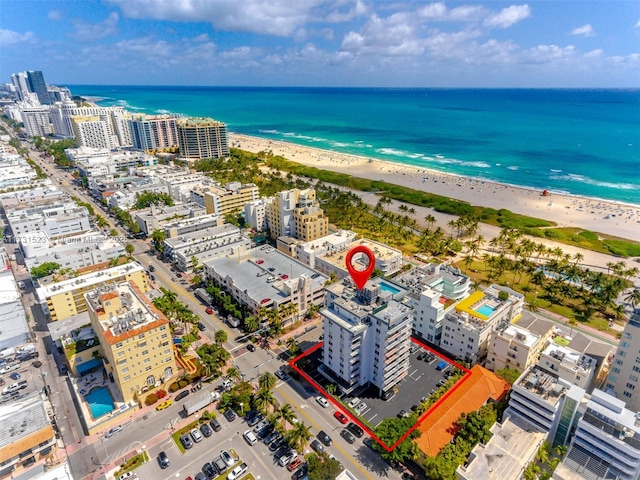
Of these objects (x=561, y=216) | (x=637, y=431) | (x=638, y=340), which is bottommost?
(x=561, y=216)

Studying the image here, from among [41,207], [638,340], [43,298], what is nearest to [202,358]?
[43,298]

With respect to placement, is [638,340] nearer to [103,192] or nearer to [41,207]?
[41,207]

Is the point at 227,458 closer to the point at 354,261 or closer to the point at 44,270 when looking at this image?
the point at 354,261

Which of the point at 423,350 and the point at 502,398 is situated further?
the point at 423,350

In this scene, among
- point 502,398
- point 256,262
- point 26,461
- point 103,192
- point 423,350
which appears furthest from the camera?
point 103,192

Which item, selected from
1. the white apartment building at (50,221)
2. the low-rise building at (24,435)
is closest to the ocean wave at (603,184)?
the white apartment building at (50,221)

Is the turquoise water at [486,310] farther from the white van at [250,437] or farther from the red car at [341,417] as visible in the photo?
the white van at [250,437]

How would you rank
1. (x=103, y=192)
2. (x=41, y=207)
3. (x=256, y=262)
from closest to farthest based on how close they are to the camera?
(x=256, y=262) → (x=41, y=207) → (x=103, y=192)

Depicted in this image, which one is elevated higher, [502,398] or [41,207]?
[41,207]
